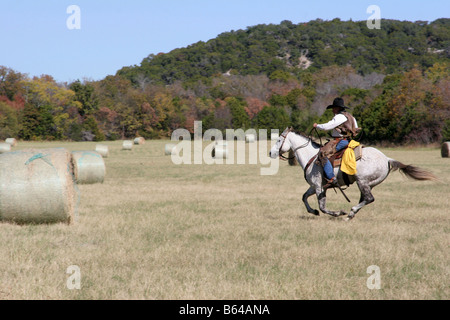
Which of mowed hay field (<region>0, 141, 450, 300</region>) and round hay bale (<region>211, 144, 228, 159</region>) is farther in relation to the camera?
round hay bale (<region>211, 144, 228, 159</region>)

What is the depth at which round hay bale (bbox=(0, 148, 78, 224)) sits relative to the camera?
11.4 meters

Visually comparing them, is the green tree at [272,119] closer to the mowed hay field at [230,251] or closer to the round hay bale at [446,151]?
the round hay bale at [446,151]

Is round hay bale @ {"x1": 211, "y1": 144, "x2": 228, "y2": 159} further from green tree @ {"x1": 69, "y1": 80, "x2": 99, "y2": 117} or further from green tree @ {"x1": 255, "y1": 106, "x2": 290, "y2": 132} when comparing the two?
green tree @ {"x1": 69, "y1": 80, "x2": 99, "y2": 117}

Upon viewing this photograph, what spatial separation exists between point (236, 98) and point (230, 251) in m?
104

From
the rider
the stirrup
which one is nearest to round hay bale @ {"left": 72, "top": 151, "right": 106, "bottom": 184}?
the stirrup

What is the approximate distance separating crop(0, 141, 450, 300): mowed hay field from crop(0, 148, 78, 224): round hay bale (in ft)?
0.88

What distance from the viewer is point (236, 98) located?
112375 millimetres

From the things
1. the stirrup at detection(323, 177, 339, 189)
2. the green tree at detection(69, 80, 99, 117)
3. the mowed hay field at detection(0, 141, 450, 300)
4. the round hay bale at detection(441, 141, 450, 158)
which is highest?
the green tree at detection(69, 80, 99, 117)

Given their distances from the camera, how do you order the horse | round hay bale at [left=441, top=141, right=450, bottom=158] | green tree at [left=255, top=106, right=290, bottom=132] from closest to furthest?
the horse → round hay bale at [left=441, top=141, right=450, bottom=158] → green tree at [left=255, top=106, right=290, bottom=132]

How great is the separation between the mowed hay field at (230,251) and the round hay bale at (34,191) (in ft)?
0.88

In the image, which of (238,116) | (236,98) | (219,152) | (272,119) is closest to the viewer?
(219,152)

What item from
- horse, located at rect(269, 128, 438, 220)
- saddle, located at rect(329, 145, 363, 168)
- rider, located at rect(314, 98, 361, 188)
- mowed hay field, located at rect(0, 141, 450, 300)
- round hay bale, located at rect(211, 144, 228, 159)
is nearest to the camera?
mowed hay field, located at rect(0, 141, 450, 300)

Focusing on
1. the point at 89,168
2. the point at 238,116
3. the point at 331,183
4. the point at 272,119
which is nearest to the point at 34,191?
the point at 331,183

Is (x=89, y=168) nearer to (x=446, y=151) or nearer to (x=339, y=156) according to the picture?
(x=339, y=156)
